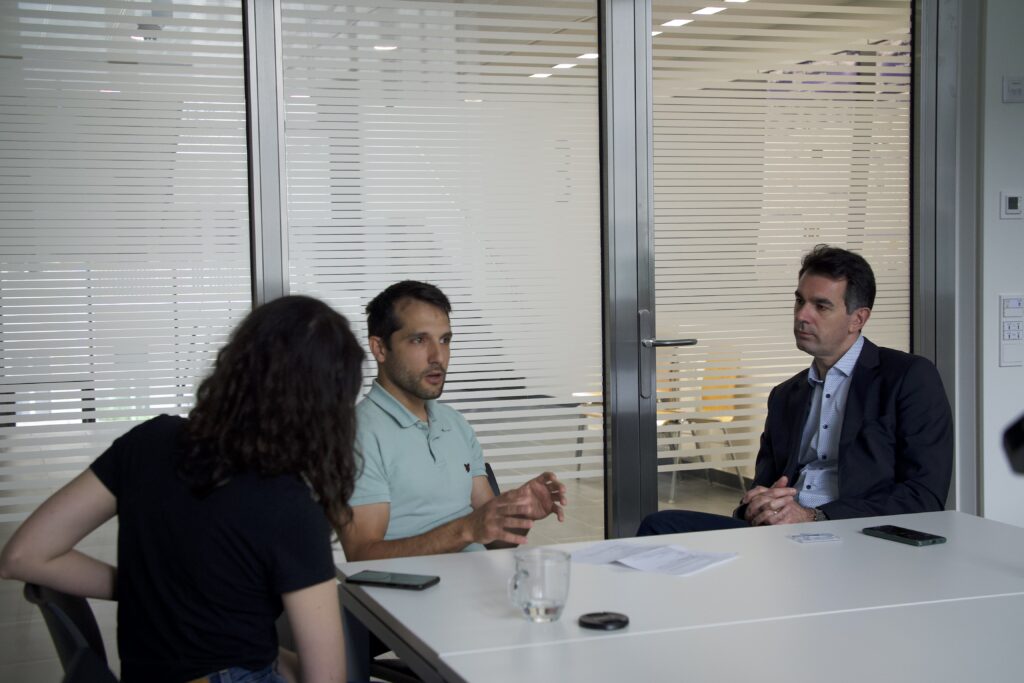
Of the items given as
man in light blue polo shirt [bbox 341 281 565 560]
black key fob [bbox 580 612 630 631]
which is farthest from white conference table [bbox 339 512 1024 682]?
man in light blue polo shirt [bbox 341 281 565 560]

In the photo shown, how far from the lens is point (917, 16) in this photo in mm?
4395

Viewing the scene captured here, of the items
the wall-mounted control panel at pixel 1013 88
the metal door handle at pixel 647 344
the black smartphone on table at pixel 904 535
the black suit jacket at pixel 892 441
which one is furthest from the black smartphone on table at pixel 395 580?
the wall-mounted control panel at pixel 1013 88

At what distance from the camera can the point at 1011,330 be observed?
4.32 meters

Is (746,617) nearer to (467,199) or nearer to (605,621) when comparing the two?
(605,621)

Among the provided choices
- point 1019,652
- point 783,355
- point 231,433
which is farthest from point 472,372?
point 1019,652

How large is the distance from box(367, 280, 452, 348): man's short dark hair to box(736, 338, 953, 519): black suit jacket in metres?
1.12

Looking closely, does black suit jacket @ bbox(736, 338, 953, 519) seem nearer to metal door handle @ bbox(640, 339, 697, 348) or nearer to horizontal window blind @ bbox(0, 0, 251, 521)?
metal door handle @ bbox(640, 339, 697, 348)

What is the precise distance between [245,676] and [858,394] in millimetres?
2143

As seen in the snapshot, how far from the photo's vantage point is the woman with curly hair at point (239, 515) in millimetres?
1680

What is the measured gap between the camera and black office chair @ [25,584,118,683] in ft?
4.67

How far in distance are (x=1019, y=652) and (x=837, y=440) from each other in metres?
1.64

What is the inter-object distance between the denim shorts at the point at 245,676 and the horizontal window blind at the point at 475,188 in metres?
2.09

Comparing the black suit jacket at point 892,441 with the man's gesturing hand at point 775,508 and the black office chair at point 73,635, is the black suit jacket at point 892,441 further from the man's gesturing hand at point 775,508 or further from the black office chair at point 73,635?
the black office chair at point 73,635

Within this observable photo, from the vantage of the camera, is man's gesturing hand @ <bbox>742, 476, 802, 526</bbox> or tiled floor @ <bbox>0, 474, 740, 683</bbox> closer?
man's gesturing hand @ <bbox>742, 476, 802, 526</bbox>
